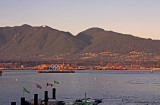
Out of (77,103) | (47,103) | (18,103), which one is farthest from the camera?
(18,103)

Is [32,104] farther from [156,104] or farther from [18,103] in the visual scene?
[156,104]

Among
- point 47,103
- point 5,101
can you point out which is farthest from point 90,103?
point 5,101

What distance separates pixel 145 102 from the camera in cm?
7812

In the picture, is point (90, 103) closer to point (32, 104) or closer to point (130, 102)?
point (32, 104)

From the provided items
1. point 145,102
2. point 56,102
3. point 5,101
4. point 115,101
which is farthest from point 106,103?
point 5,101

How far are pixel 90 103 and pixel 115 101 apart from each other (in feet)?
49.8

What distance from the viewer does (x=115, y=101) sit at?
3034 inches

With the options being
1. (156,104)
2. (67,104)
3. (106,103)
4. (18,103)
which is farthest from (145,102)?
(18,103)

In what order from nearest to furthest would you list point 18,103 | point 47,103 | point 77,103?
point 47,103 → point 77,103 → point 18,103

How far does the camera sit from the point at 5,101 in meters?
79.0

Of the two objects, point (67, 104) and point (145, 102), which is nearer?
point (67, 104)

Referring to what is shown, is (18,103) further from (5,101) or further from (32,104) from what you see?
(32,104)

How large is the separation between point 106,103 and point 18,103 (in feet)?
52.6

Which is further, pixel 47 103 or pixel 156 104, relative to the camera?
pixel 156 104
